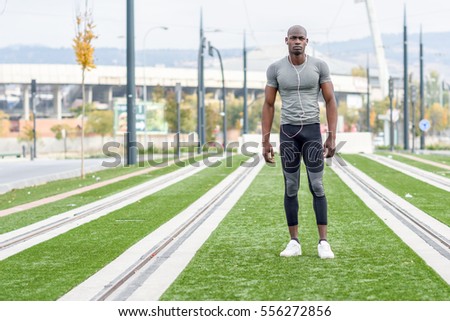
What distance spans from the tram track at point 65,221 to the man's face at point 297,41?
3465mm

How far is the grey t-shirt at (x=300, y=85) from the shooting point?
9.73 meters

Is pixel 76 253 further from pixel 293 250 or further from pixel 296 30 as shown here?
pixel 296 30

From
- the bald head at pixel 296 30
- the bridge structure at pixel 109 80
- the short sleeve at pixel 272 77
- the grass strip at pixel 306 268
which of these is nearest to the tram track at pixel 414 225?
the grass strip at pixel 306 268

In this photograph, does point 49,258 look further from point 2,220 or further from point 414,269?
point 2,220

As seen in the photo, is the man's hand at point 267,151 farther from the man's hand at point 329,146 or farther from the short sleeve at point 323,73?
the short sleeve at point 323,73

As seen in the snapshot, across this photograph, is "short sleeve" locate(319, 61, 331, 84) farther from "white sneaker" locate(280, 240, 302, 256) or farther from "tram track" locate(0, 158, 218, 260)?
"tram track" locate(0, 158, 218, 260)

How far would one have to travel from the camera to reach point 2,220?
607 inches

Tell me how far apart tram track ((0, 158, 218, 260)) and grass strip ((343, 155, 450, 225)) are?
4.89m

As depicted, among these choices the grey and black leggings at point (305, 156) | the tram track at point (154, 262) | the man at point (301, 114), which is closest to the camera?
the tram track at point (154, 262)

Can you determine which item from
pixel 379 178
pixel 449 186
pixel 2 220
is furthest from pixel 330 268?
pixel 379 178

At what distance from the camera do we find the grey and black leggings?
32.3 feet

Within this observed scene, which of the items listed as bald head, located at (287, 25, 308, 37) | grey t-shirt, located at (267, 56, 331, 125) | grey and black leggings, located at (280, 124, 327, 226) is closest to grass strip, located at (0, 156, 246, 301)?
grey and black leggings, located at (280, 124, 327, 226)

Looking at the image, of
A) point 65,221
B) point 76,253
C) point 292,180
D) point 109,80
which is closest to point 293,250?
point 292,180
